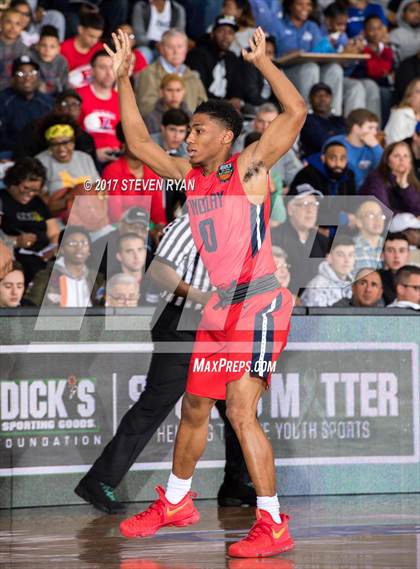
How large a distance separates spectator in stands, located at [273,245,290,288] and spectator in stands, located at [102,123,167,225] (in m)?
1.19

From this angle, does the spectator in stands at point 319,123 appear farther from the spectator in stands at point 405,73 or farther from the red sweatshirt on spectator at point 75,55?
the red sweatshirt on spectator at point 75,55

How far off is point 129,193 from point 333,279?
1.92 meters

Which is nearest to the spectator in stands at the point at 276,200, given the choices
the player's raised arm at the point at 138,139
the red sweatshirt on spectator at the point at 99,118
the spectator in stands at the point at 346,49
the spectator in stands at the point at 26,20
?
the red sweatshirt on spectator at the point at 99,118

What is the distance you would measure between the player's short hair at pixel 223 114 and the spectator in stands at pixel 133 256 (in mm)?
2806

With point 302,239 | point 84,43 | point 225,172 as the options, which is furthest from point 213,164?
point 84,43

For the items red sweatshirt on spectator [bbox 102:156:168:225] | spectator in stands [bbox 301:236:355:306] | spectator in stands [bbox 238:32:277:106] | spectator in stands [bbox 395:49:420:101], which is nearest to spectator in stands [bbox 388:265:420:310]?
spectator in stands [bbox 301:236:355:306]

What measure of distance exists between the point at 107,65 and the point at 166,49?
959mm

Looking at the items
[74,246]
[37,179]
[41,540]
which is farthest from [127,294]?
[41,540]

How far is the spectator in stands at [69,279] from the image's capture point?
901 cm

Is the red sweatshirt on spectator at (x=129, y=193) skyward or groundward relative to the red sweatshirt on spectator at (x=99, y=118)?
groundward

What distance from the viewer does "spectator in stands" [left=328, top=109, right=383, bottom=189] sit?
41.7 ft

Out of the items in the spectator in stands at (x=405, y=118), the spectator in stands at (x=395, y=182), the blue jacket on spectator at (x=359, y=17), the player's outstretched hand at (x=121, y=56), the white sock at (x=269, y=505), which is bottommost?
the white sock at (x=269, y=505)

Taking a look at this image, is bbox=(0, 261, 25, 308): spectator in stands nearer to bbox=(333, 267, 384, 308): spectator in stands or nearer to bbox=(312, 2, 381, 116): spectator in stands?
bbox=(333, 267, 384, 308): spectator in stands

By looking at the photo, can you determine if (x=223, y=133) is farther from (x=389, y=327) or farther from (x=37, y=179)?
(x=37, y=179)
